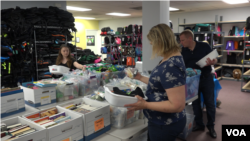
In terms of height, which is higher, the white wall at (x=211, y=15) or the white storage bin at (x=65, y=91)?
the white wall at (x=211, y=15)

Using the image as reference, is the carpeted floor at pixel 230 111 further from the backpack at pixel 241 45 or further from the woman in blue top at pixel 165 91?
the backpack at pixel 241 45

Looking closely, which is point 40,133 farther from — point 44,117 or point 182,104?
point 182,104

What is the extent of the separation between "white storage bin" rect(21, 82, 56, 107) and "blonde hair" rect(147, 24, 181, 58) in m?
1.29

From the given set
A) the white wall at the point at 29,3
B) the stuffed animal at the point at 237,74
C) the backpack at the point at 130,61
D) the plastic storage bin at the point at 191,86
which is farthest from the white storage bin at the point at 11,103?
the stuffed animal at the point at 237,74

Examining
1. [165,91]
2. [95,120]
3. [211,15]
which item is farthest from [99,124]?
[211,15]

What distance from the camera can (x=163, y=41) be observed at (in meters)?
1.30

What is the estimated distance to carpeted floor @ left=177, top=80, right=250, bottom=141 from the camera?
3233 mm

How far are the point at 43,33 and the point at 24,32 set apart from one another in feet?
1.64

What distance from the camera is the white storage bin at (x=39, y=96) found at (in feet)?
6.37

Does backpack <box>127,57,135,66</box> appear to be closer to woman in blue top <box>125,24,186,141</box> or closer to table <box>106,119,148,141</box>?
table <box>106,119,148,141</box>

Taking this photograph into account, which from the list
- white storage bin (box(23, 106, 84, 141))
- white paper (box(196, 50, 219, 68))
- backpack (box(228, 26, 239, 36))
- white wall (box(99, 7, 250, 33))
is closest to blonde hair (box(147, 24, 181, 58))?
white storage bin (box(23, 106, 84, 141))

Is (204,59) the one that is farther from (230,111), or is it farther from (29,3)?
(29,3)

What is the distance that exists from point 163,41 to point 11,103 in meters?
1.53

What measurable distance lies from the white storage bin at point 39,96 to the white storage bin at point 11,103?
11cm
